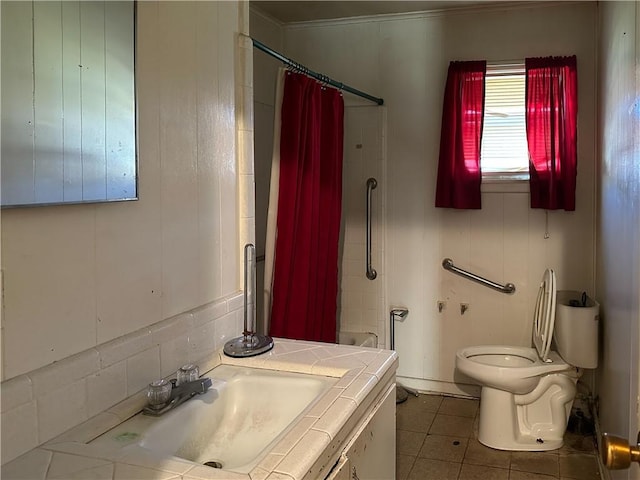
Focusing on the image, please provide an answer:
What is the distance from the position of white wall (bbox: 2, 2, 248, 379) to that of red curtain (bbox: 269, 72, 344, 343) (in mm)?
630

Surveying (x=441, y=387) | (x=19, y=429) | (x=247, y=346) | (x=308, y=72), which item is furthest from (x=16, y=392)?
(x=441, y=387)

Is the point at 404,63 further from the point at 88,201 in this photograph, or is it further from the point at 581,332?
the point at 88,201

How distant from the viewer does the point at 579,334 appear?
9.70 ft

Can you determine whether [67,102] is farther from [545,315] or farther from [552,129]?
[552,129]

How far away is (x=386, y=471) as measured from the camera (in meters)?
1.77

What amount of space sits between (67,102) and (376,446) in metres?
1.17

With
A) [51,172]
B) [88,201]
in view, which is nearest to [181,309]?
[88,201]

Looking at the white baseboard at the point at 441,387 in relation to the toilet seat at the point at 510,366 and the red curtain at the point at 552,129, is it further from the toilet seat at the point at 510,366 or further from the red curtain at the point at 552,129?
the red curtain at the point at 552,129

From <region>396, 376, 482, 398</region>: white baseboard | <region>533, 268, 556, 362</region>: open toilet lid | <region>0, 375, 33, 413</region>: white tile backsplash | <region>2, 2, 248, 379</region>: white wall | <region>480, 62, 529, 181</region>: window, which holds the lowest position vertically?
<region>396, 376, 482, 398</region>: white baseboard

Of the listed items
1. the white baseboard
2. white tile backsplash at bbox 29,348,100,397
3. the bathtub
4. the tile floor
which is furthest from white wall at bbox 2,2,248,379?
the white baseboard

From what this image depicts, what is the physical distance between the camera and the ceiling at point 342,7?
3.35 m

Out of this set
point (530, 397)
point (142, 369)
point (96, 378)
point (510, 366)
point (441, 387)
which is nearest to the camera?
point (96, 378)

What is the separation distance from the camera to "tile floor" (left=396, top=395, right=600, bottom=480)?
2.73 meters

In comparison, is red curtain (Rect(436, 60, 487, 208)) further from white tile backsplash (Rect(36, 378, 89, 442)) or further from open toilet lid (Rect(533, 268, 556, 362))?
white tile backsplash (Rect(36, 378, 89, 442))
